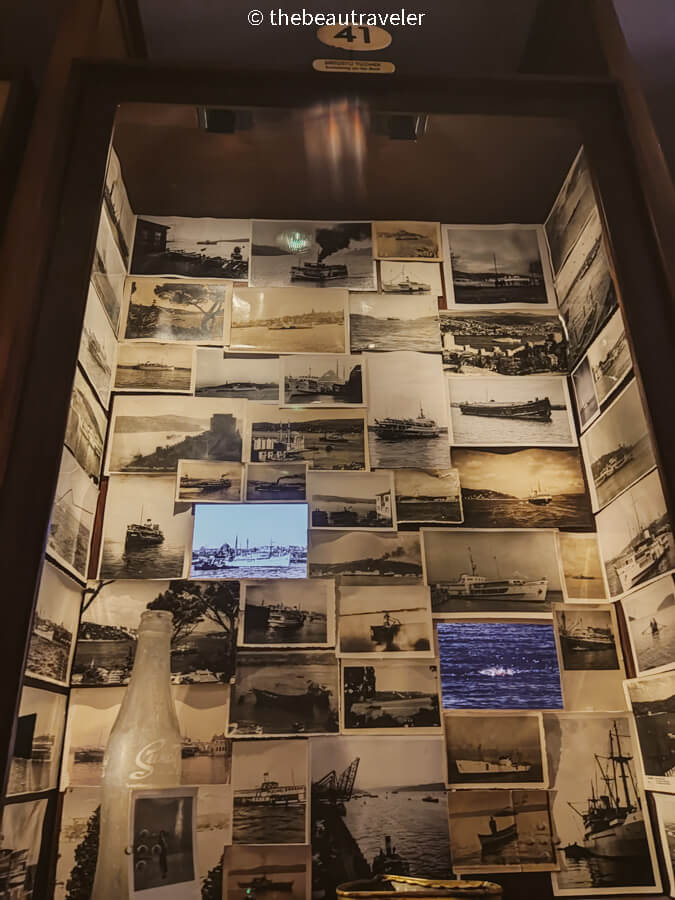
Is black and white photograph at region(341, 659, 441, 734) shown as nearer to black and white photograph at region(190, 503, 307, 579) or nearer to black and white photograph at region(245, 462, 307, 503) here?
black and white photograph at region(190, 503, 307, 579)

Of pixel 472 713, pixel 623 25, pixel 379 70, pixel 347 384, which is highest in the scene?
pixel 623 25

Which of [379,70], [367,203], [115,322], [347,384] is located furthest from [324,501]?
[379,70]

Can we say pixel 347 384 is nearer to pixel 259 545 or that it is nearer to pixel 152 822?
pixel 259 545

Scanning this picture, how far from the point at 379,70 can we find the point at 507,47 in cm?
40

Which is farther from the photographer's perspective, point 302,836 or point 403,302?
point 403,302

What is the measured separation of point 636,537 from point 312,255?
0.92 m

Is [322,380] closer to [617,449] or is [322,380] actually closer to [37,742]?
[617,449]

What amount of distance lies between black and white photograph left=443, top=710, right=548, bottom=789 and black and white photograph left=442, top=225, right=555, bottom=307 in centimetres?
88

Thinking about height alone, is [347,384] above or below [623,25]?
below

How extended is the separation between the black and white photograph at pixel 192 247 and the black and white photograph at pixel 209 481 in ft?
1.47

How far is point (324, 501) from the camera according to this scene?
4.86ft

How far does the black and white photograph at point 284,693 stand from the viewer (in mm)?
1315

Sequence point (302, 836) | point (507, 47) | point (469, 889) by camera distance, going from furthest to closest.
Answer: point (507, 47) < point (302, 836) < point (469, 889)

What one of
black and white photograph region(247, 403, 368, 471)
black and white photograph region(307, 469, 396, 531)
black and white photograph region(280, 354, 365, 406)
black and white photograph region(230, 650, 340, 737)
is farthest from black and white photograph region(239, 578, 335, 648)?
black and white photograph region(280, 354, 365, 406)
